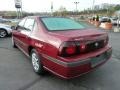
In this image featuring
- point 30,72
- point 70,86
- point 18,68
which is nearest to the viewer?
point 70,86

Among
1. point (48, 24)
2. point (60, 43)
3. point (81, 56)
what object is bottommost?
point (81, 56)

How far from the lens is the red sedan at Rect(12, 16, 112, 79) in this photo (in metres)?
3.50

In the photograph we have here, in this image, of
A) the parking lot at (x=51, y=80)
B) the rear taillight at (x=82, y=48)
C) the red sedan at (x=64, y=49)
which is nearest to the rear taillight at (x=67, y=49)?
the red sedan at (x=64, y=49)

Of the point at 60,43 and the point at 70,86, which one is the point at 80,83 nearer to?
the point at 70,86

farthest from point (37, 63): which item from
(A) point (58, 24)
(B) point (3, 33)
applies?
(B) point (3, 33)

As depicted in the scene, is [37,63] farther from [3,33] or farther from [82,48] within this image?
[3,33]

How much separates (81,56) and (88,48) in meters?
0.27

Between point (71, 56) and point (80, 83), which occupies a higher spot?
point (71, 56)

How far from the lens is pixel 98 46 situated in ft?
13.3

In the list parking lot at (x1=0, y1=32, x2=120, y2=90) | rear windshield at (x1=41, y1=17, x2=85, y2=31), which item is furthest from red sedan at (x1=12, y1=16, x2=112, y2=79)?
parking lot at (x1=0, y1=32, x2=120, y2=90)

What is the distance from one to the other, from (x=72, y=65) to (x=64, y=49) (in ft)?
1.13

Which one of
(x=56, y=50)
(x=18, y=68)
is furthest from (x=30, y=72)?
(x=56, y=50)

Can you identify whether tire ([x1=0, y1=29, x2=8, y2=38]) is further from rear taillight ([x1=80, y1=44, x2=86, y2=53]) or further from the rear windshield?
rear taillight ([x1=80, y1=44, x2=86, y2=53])

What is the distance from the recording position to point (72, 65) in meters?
3.43
